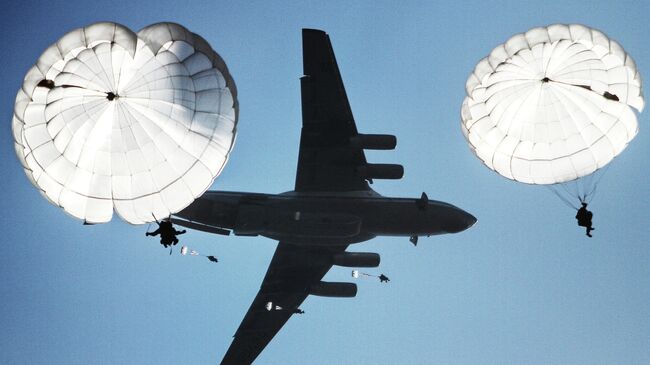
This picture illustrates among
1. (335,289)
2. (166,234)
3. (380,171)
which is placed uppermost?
(380,171)

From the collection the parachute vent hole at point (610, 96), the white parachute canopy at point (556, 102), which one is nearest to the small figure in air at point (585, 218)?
the white parachute canopy at point (556, 102)

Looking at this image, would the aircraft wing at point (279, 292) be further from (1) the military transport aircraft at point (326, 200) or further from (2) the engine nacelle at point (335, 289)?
(1) the military transport aircraft at point (326, 200)

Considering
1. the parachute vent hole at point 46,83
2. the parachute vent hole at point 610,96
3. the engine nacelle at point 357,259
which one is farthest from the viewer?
the engine nacelle at point 357,259

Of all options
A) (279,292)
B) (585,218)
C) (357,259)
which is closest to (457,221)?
(357,259)

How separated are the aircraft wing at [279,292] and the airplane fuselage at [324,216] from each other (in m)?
3.84

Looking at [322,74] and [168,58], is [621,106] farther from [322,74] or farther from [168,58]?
[168,58]

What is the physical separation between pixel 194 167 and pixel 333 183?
10564 mm

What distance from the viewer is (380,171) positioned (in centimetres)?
3506

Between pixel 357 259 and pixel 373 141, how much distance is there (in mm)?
7255

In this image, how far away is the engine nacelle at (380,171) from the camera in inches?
1379

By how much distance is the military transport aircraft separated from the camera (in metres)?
33.5

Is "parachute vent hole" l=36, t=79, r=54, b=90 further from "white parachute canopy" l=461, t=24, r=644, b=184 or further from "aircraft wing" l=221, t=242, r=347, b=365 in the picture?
"aircraft wing" l=221, t=242, r=347, b=365

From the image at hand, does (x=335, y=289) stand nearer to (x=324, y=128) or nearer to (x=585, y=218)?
(x=324, y=128)

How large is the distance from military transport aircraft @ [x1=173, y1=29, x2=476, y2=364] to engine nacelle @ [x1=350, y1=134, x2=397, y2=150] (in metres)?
0.04
